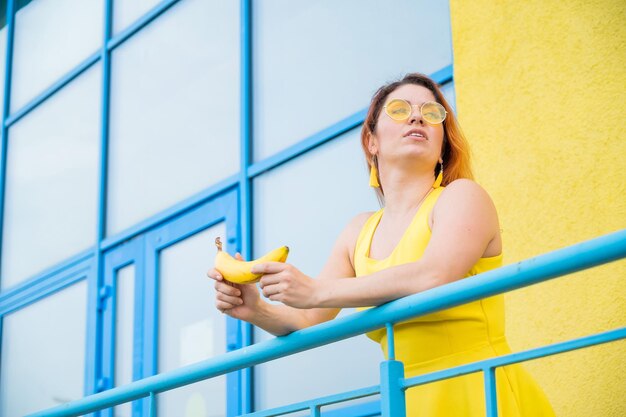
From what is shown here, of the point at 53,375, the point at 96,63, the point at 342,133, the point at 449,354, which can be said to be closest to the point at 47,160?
the point at 96,63

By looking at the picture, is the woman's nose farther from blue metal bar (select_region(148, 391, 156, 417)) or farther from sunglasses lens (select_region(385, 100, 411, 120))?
blue metal bar (select_region(148, 391, 156, 417))

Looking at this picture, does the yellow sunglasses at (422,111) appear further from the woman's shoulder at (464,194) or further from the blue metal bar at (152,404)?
the blue metal bar at (152,404)

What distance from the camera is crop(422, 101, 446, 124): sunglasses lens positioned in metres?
2.89

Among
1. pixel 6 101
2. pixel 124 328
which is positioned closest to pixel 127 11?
pixel 6 101

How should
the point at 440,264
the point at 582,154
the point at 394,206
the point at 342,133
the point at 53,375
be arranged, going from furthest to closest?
1. the point at 53,375
2. the point at 342,133
3. the point at 582,154
4. the point at 394,206
5. the point at 440,264

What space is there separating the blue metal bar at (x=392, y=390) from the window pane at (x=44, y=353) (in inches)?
156

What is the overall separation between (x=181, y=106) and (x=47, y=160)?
60.9 inches

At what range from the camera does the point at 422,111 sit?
2.90 meters

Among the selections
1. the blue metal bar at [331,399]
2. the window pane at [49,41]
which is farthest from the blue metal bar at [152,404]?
the window pane at [49,41]

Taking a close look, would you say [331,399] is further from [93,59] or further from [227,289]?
[93,59]

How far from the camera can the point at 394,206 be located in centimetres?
290

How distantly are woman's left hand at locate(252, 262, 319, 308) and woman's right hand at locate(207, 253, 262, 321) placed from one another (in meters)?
0.22

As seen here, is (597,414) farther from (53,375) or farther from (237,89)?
(53,375)

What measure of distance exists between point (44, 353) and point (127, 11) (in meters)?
2.11
